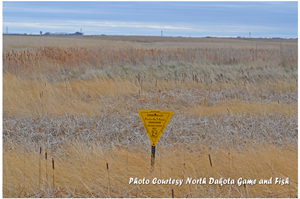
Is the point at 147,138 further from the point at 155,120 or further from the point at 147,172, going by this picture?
the point at 155,120

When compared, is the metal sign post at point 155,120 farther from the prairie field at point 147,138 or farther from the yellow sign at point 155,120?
the prairie field at point 147,138

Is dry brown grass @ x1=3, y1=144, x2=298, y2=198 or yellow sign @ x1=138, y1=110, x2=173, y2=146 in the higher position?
yellow sign @ x1=138, y1=110, x2=173, y2=146

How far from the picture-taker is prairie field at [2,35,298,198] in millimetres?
3066

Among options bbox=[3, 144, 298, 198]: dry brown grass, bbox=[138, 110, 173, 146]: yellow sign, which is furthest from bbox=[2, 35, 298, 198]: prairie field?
bbox=[138, 110, 173, 146]: yellow sign

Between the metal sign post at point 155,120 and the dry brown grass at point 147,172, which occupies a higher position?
→ the metal sign post at point 155,120

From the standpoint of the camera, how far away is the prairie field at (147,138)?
3.07 meters

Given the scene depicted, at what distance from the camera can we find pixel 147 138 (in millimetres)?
4664

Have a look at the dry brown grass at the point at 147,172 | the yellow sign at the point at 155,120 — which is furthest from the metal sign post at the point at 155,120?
the dry brown grass at the point at 147,172

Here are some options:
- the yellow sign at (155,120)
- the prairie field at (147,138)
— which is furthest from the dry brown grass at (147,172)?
the yellow sign at (155,120)

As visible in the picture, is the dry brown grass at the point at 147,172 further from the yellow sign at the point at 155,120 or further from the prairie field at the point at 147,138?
the yellow sign at the point at 155,120

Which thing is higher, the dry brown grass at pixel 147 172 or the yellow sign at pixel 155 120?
the yellow sign at pixel 155 120

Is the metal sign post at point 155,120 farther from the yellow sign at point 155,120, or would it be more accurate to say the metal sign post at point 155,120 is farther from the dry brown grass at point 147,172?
the dry brown grass at point 147,172

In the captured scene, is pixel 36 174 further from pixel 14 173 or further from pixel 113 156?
pixel 113 156

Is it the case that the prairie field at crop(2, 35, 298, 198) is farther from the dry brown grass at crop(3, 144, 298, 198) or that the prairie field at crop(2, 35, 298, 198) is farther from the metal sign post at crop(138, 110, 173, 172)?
the metal sign post at crop(138, 110, 173, 172)
